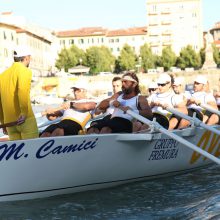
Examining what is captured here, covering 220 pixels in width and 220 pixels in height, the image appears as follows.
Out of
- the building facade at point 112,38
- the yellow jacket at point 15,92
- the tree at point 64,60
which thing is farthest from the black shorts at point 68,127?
the building facade at point 112,38

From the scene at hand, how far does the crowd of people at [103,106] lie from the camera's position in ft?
21.0

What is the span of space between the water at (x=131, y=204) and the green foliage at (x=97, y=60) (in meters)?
80.3

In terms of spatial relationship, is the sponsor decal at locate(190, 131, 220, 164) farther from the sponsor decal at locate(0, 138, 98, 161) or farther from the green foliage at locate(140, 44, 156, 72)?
the green foliage at locate(140, 44, 156, 72)

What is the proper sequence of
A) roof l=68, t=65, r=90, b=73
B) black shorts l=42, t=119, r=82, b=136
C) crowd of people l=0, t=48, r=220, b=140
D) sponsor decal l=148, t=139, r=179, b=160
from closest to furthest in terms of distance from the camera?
crowd of people l=0, t=48, r=220, b=140
black shorts l=42, t=119, r=82, b=136
sponsor decal l=148, t=139, r=179, b=160
roof l=68, t=65, r=90, b=73

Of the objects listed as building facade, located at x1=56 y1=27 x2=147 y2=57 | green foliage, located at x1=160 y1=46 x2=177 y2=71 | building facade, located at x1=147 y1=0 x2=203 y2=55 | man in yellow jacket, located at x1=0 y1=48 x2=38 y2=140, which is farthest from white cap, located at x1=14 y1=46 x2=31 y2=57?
building facade, located at x1=56 y1=27 x2=147 y2=57

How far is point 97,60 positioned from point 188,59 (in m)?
13.8

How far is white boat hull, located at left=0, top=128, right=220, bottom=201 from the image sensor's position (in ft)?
20.2

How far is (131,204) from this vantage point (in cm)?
661

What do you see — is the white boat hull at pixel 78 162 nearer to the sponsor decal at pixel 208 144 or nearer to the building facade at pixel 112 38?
the sponsor decal at pixel 208 144

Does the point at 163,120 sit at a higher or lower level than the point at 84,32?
lower

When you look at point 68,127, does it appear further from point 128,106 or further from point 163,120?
point 163,120

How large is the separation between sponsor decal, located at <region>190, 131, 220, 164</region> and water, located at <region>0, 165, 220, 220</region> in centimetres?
92

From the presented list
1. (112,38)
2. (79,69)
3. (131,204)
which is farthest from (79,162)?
(112,38)

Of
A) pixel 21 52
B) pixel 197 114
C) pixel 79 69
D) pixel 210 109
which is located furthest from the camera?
pixel 79 69
